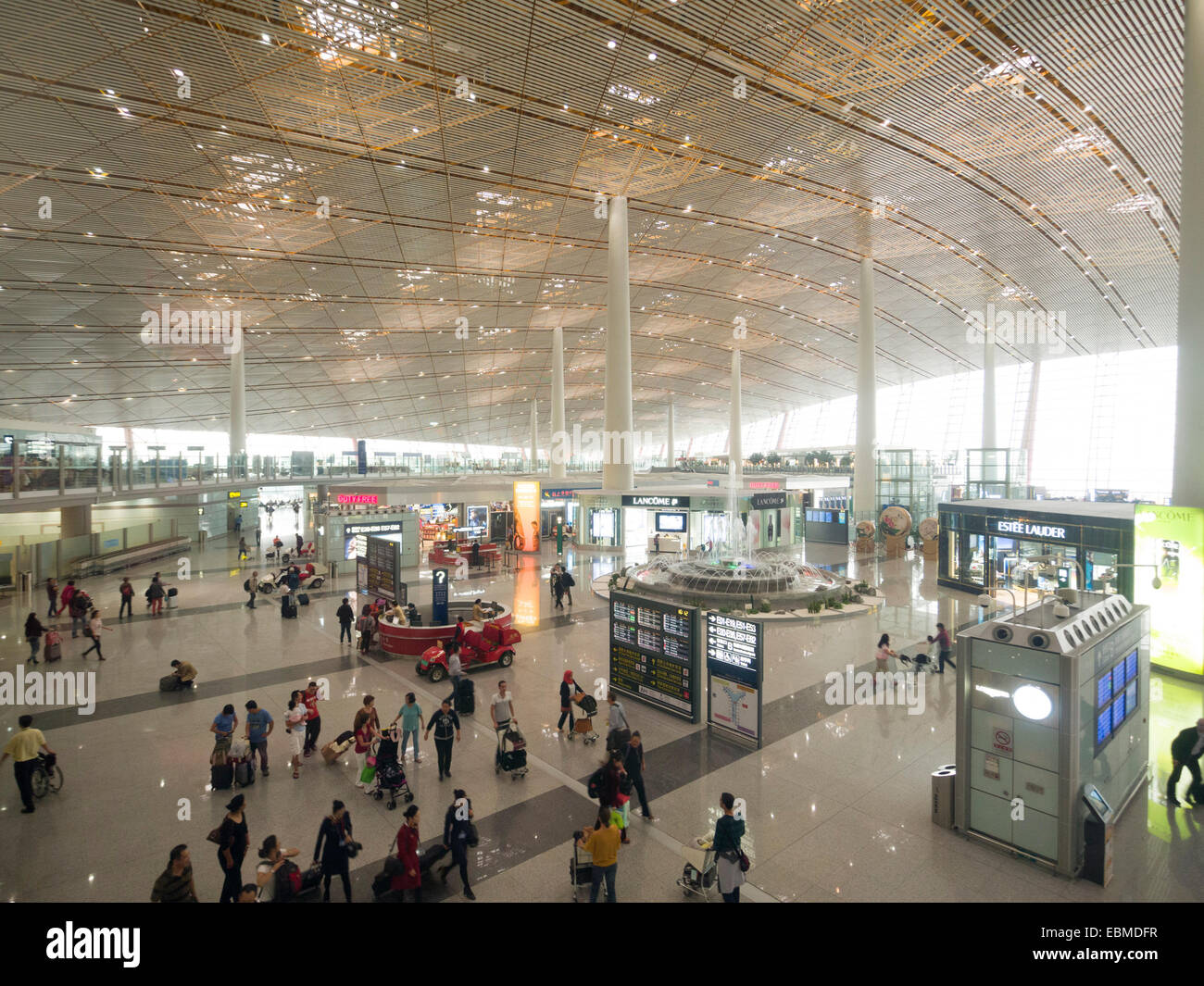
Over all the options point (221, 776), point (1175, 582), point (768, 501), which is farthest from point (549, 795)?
point (768, 501)

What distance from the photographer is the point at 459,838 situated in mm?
5684

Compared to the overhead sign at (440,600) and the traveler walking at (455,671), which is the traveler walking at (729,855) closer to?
the traveler walking at (455,671)

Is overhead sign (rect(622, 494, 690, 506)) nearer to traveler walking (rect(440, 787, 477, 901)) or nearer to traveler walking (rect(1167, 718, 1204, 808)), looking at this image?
traveler walking (rect(1167, 718, 1204, 808))

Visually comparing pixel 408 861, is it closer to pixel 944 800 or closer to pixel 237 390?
pixel 944 800

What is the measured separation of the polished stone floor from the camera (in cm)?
592

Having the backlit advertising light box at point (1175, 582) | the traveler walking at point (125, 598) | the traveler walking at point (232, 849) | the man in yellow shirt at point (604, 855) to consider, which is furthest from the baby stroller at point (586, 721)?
the traveler walking at point (125, 598)

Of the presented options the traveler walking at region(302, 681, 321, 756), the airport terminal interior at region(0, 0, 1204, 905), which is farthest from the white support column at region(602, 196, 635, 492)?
the traveler walking at region(302, 681, 321, 756)

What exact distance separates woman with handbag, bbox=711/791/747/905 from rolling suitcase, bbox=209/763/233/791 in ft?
21.1

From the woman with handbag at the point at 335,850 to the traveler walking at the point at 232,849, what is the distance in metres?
0.65

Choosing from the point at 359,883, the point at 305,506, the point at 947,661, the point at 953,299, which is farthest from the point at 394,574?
the point at 953,299

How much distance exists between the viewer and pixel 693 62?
1819 cm

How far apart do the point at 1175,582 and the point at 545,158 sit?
2296 cm

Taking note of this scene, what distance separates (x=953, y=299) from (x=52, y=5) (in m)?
45.5
